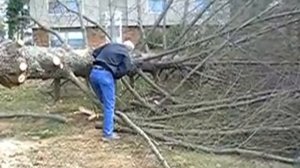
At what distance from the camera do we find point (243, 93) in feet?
27.2

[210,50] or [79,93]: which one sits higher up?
[210,50]

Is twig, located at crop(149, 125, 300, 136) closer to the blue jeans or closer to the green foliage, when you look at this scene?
the blue jeans

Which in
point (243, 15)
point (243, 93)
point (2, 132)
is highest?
point (243, 15)

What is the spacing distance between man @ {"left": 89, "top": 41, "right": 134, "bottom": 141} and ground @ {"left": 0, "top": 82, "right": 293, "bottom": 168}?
0.24 m

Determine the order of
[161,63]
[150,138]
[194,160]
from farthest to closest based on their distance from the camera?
[161,63], [150,138], [194,160]

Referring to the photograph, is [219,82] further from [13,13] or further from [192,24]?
[13,13]

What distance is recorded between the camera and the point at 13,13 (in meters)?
17.1

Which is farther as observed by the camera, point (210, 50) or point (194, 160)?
point (210, 50)

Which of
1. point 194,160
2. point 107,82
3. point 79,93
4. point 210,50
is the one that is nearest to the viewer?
point 194,160

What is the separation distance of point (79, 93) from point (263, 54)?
334 cm

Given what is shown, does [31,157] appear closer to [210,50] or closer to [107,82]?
[107,82]

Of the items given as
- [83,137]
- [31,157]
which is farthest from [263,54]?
[31,157]

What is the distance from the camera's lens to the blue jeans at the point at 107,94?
8242 mm

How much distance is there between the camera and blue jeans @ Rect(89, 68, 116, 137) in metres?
8.24
